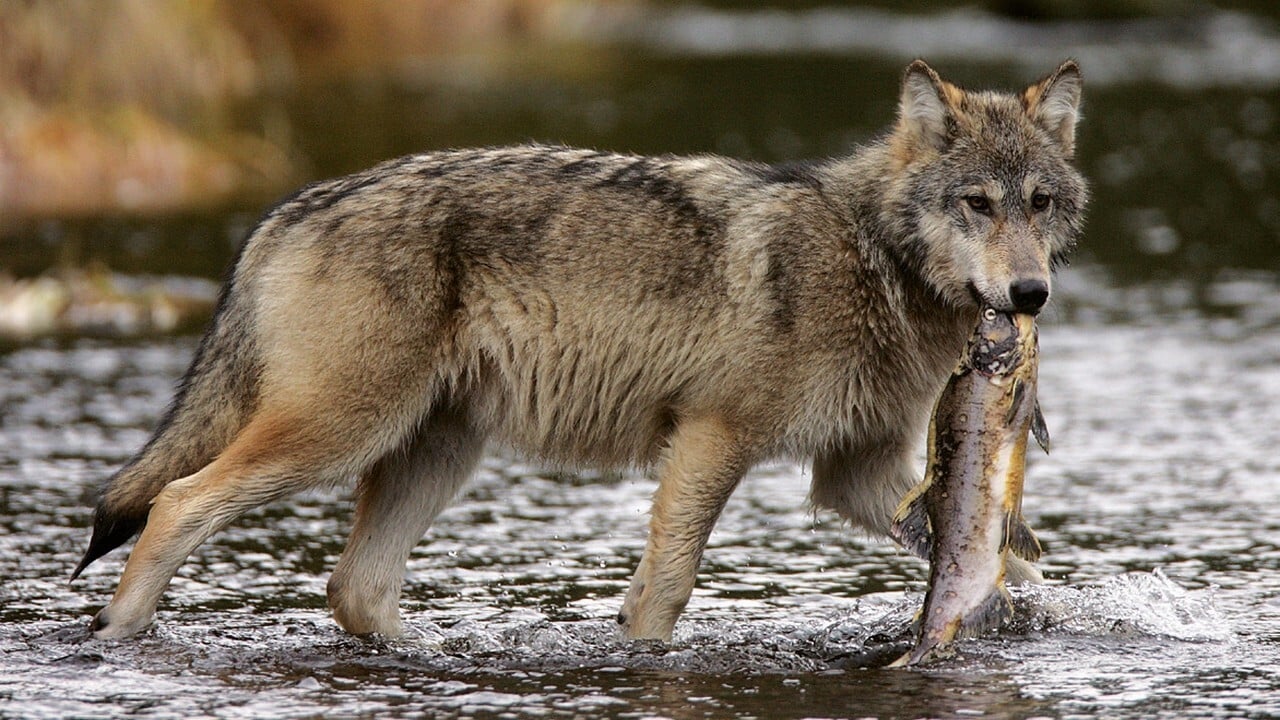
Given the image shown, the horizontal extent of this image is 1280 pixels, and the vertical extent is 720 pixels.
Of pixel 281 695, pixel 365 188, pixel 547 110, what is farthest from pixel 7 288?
pixel 547 110

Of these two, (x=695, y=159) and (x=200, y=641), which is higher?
(x=695, y=159)

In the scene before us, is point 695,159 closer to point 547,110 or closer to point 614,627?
point 614,627

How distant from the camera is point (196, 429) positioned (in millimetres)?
6879

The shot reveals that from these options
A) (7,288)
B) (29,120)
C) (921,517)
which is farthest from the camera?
(29,120)

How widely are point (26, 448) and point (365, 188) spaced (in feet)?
12.3

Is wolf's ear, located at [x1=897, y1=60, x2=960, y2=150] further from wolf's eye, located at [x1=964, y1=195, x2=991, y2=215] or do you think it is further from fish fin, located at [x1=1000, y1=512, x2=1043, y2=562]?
fish fin, located at [x1=1000, y1=512, x2=1043, y2=562]

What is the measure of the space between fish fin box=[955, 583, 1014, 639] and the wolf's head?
99cm

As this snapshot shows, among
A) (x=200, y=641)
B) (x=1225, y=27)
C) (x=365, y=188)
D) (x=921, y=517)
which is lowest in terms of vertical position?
(x=200, y=641)

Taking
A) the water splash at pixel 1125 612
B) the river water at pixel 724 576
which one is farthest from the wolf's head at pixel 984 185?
the river water at pixel 724 576

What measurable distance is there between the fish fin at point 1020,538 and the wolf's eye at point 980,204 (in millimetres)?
1074

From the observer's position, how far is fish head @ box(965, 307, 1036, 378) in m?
6.26

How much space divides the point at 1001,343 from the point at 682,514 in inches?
51.3

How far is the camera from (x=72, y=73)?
16.2 meters

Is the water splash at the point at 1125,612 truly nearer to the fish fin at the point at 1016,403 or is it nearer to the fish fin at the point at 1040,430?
the fish fin at the point at 1040,430
